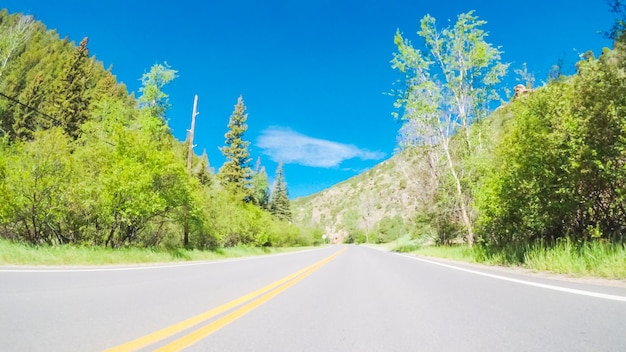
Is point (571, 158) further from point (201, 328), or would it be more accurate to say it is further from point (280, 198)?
point (280, 198)

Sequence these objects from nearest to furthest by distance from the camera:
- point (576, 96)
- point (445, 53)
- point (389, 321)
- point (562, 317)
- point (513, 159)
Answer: point (562, 317) → point (389, 321) → point (576, 96) → point (513, 159) → point (445, 53)

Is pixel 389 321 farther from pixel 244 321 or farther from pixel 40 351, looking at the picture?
pixel 40 351

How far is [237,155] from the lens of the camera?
46.2 meters

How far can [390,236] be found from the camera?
103875mm

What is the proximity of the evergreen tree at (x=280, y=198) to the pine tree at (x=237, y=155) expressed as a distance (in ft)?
96.2

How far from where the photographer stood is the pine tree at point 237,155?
45438 millimetres

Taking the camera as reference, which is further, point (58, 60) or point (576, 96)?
point (58, 60)

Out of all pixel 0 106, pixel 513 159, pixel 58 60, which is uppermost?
pixel 58 60

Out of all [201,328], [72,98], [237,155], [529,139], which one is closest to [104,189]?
[201,328]

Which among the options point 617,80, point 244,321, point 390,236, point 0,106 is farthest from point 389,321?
point 390,236

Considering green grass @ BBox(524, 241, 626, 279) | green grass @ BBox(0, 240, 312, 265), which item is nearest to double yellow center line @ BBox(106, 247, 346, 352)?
green grass @ BBox(524, 241, 626, 279)

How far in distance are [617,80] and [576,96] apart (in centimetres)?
109

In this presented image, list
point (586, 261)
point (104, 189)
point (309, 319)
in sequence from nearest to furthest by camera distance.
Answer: point (309, 319) → point (586, 261) → point (104, 189)

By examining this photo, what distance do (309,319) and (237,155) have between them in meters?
43.1
